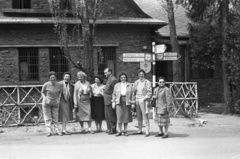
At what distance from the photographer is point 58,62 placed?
55.4 feet

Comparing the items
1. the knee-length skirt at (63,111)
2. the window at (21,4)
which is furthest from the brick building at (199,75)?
the knee-length skirt at (63,111)

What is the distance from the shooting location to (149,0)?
2606 cm

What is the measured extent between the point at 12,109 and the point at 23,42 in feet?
10.8

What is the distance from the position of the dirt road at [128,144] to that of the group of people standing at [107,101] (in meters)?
0.47

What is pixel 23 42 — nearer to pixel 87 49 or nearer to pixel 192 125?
pixel 87 49

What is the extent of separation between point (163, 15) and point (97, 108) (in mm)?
13307

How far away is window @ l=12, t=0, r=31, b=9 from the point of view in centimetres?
1650

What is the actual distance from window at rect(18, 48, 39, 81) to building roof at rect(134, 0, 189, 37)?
6768mm

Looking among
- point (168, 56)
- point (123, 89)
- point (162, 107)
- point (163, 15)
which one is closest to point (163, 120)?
point (162, 107)

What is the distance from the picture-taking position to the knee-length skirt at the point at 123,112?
427 inches

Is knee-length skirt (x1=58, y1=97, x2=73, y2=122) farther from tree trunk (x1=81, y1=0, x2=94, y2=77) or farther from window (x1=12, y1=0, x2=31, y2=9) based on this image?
window (x1=12, y1=0, x2=31, y2=9)

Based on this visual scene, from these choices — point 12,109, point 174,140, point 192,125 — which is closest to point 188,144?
point 174,140

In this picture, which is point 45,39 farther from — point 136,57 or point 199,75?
point 199,75

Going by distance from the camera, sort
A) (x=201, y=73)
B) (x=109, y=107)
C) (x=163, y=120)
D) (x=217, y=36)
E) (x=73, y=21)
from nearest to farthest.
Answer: (x=163, y=120)
(x=109, y=107)
(x=73, y=21)
(x=217, y=36)
(x=201, y=73)
